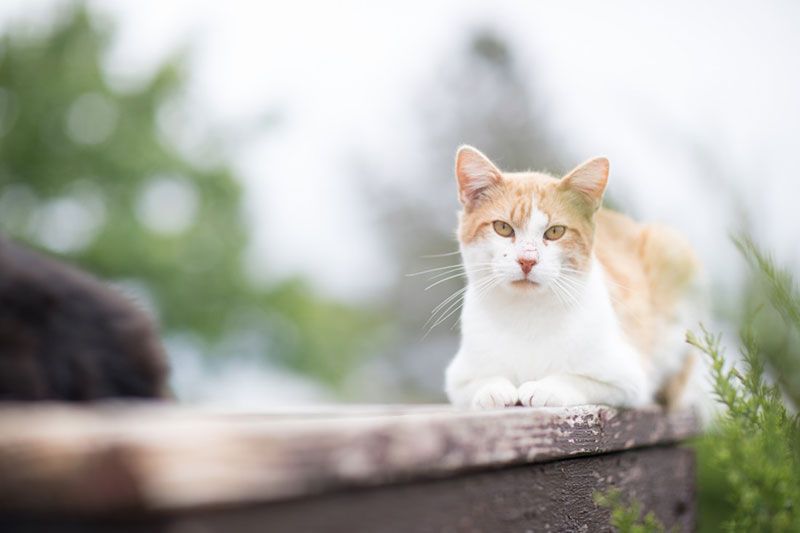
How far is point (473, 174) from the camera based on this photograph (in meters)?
1.23

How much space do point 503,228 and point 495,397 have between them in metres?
0.32

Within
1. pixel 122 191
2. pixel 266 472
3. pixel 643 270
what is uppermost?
pixel 122 191

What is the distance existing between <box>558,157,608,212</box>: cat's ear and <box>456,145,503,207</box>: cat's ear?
0.38 feet

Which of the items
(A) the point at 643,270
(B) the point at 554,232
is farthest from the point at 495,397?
(A) the point at 643,270

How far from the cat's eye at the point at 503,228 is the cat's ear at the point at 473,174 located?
0.07 meters

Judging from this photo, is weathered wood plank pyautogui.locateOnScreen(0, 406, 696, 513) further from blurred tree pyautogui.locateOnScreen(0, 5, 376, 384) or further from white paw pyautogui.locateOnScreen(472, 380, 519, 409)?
blurred tree pyautogui.locateOnScreen(0, 5, 376, 384)

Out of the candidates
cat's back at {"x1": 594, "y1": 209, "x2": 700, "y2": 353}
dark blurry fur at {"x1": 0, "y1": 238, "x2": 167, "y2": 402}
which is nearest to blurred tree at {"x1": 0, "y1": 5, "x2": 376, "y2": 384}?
cat's back at {"x1": 594, "y1": 209, "x2": 700, "y2": 353}

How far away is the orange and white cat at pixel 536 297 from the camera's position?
3.75 feet

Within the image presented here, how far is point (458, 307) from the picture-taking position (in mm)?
1357

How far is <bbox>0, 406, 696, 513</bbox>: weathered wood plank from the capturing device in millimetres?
391

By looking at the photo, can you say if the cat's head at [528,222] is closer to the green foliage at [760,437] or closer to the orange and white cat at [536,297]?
the orange and white cat at [536,297]

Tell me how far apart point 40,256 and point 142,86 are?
756 cm

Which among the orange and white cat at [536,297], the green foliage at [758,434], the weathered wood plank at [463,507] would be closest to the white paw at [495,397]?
the orange and white cat at [536,297]

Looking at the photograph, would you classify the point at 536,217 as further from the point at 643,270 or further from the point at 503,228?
the point at 643,270
